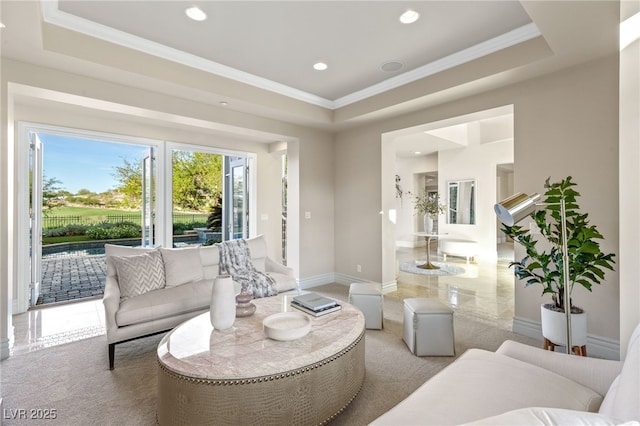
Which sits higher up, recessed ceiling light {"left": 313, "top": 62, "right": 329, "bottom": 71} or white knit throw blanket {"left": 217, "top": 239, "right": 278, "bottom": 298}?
recessed ceiling light {"left": 313, "top": 62, "right": 329, "bottom": 71}

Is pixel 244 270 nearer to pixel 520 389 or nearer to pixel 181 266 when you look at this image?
pixel 181 266

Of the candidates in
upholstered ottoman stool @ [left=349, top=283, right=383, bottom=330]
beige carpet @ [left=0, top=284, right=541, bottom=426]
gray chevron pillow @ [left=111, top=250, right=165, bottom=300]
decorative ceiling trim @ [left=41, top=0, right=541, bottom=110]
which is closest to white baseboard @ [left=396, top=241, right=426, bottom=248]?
decorative ceiling trim @ [left=41, top=0, right=541, bottom=110]

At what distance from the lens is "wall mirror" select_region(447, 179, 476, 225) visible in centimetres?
734

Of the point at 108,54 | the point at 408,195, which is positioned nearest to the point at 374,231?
the point at 108,54

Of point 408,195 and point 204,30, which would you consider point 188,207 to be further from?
point 408,195

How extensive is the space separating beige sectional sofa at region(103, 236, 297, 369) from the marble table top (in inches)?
26.5

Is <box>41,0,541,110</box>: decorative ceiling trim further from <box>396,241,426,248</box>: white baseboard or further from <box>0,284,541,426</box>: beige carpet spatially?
<box>396,241,426,248</box>: white baseboard

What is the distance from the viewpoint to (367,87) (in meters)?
4.07

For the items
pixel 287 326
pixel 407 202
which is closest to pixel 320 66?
pixel 287 326

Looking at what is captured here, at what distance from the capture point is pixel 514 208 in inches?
66.4

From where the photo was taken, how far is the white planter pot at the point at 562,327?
2.32 metres

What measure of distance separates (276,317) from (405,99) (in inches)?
119

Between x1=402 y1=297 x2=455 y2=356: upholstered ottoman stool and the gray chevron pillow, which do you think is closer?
x1=402 y1=297 x2=455 y2=356: upholstered ottoman stool

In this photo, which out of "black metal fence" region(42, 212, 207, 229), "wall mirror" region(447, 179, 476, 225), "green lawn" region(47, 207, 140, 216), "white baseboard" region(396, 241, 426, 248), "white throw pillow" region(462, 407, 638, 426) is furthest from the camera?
"white baseboard" region(396, 241, 426, 248)
